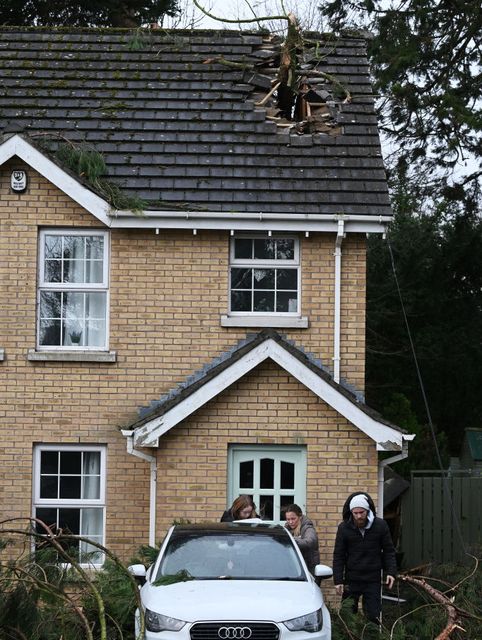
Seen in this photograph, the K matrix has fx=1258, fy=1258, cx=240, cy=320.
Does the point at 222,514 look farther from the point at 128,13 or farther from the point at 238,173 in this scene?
the point at 128,13

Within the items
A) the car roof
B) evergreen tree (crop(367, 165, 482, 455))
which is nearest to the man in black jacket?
the car roof

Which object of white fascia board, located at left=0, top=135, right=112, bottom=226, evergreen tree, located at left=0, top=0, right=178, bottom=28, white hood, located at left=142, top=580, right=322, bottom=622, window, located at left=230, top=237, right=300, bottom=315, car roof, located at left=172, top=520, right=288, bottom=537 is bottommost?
white hood, located at left=142, top=580, right=322, bottom=622

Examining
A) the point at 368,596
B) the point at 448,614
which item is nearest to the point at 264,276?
the point at 368,596

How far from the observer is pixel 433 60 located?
83.4 feet

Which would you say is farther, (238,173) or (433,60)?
(433,60)

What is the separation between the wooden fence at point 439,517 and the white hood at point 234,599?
11.2 metres

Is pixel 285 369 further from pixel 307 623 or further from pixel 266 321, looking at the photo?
pixel 307 623

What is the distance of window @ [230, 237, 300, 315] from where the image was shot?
1706 centimetres

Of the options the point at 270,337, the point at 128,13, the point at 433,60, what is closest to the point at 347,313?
the point at 270,337

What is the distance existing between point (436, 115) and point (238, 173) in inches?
295

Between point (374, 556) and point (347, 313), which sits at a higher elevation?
point (347, 313)

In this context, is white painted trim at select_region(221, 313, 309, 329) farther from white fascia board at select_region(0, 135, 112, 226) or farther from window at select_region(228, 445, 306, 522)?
white fascia board at select_region(0, 135, 112, 226)

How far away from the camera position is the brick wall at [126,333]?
16625 mm

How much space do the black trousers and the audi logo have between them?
2784 millimetres
